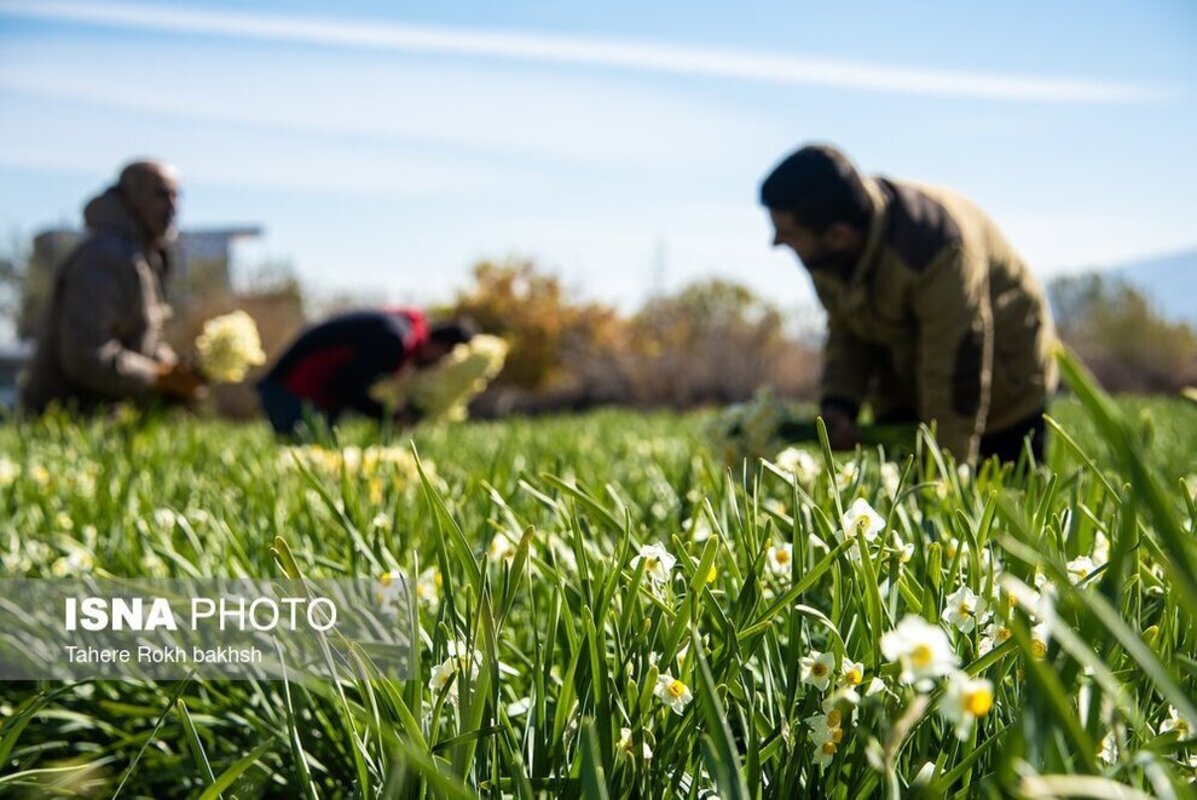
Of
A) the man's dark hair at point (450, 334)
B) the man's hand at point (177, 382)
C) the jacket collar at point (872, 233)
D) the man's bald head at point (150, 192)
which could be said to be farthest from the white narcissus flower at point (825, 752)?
the man's dark hair at point (450, 334)

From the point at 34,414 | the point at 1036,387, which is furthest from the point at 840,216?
the point at 34,414

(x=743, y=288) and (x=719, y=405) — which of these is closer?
(x=719, y=405)

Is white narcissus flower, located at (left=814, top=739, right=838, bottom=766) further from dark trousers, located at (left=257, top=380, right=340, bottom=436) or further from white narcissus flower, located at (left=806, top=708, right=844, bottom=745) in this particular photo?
dark trousers, located at (left=257, top=380, right=340, bottom=436)

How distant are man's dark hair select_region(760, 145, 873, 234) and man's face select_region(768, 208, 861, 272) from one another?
2cm

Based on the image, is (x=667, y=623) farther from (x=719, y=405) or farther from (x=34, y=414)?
(x=719, y=405)

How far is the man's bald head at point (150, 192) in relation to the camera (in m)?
4.74

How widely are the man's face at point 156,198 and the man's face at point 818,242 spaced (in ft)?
9.75

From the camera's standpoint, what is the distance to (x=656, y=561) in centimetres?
121

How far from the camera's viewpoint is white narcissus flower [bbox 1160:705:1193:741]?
96cm

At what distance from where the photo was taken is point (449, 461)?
3.92 meters

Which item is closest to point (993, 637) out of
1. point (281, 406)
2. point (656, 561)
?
point (656, 561)

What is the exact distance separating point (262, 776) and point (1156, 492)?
111cm

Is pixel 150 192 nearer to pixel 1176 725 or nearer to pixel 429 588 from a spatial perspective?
pixel 429 588

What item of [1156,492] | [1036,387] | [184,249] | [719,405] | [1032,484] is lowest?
[719,405]
